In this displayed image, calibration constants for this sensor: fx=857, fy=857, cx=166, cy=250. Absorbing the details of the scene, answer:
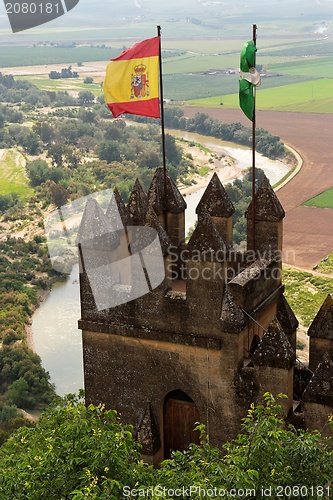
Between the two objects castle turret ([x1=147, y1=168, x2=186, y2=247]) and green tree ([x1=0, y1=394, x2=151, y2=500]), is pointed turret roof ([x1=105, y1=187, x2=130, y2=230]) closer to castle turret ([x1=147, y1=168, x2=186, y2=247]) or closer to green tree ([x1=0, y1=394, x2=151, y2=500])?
castle turret ([x1=147, y1=168, x2=186, y2=247])

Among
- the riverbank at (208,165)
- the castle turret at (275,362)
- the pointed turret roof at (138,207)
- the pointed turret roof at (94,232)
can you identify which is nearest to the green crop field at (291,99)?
the riverbank at (208,165)

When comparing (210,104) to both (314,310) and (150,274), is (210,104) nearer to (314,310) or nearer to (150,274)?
(314,310)

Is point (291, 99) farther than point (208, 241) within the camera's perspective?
Yes

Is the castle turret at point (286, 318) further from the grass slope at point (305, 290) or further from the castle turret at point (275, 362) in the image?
the grass slope at point (305, 290)

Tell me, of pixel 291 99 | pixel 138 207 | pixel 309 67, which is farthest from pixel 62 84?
pixel 138 207

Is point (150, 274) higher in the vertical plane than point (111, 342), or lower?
higher

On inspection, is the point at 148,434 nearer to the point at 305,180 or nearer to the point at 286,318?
the point at 286,318

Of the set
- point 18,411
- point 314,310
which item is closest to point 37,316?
point 18,411
